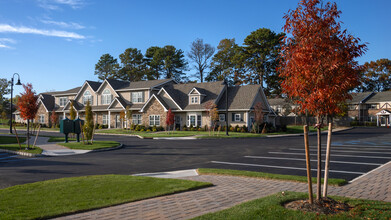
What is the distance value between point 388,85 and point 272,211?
94.8 meters

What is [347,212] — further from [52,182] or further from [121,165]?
[121,165]

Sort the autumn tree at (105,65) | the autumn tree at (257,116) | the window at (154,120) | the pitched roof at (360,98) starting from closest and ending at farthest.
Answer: the autumn tree at (257,116) → the window at (154,120) → the pitched roof at (360,98) → the autumn tree at (105,65)

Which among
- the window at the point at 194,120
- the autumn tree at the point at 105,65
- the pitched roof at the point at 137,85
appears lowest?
the window at the point at 194,120

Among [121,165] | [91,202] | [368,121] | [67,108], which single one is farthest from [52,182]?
[368,121]

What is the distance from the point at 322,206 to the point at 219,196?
7.69 ft

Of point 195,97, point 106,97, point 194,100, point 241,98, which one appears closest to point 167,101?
point 194,100

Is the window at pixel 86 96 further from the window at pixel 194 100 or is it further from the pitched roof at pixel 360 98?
the pitched roof at pixel 360 98

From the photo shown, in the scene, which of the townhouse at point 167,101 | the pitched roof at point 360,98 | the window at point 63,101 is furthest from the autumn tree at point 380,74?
the window at point 63,101

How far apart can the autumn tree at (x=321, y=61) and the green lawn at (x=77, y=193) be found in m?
3.87

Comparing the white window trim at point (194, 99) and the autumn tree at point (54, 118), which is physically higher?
the white window trim at point (194, 99)

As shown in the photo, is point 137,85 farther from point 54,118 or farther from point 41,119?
point 41,119

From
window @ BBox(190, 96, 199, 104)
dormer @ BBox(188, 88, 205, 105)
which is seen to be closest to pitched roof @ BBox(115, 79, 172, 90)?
dormer @ BBox(188, 88, 205, 105)

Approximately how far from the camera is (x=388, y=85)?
84.7 meters

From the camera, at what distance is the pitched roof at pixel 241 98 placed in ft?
131
